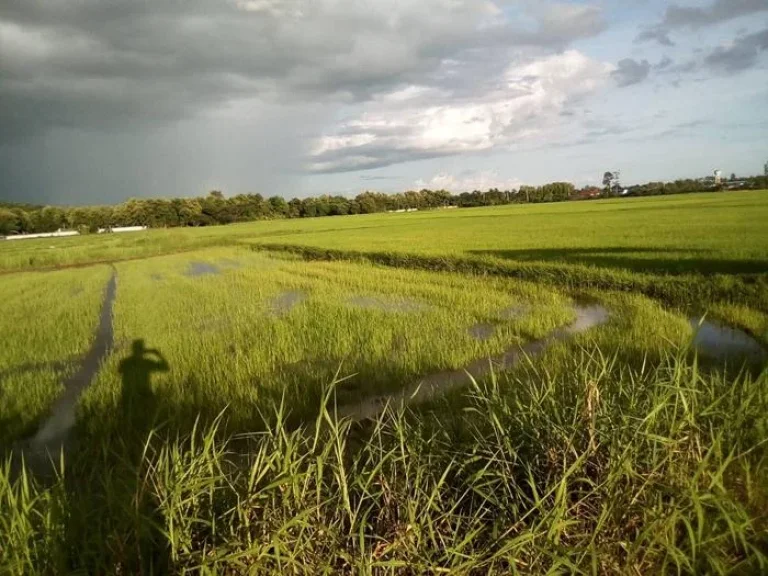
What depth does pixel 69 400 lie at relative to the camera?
511cm

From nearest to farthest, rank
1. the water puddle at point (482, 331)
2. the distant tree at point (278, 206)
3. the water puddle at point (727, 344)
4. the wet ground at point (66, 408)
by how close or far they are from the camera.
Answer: the wet ground at point (66, 408)
the water puddle at point (727, 344)
the water puddle at point (482, 331)
the distant tree at point (278, 206)

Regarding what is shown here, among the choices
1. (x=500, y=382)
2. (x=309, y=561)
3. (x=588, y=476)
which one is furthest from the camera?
(x=500, y=382)

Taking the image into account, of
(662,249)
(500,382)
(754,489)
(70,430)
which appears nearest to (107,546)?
(754,489)

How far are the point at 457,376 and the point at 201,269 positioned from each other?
15.2 m

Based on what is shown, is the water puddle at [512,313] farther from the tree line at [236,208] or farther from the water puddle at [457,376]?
the tree line at [236,208]

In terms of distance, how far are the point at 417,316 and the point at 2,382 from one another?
18.9ft

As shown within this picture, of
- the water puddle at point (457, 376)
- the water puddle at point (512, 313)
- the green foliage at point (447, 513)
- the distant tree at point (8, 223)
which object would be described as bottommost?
the water puddle at point (457, 376)

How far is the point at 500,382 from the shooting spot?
4562mm

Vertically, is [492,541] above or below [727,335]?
above

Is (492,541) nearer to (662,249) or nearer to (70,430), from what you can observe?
(70,430)

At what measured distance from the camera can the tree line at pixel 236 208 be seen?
215ft

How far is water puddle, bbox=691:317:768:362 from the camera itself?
5.05 metres

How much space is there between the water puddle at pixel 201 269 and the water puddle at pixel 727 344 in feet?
45.7

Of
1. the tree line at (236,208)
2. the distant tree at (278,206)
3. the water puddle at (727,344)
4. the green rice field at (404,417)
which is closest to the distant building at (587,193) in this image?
the tree line at (236,208)
